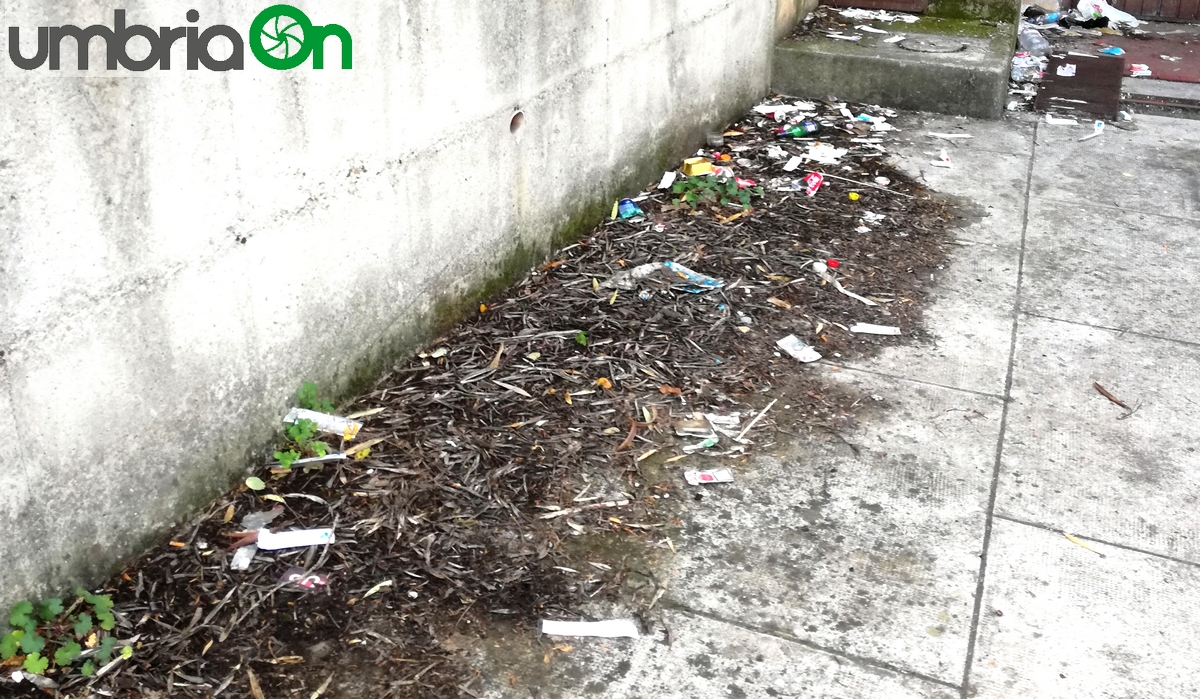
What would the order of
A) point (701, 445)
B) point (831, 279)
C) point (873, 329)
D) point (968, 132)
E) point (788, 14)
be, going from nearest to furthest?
point (701, 445), point (873, 329), point (831, 279), point (968, 132), point (788, 14)

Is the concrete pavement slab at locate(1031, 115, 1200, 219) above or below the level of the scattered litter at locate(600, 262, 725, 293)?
above

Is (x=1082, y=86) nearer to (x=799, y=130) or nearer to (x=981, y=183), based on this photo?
(x=981, y=183)

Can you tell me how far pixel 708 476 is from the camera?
12.6 ft

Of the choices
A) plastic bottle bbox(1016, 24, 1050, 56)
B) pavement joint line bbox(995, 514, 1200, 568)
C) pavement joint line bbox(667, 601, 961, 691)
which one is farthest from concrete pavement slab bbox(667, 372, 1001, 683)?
plastic bottle bbox(1016, 24, 1050, 56)

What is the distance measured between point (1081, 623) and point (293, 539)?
92.9 inches

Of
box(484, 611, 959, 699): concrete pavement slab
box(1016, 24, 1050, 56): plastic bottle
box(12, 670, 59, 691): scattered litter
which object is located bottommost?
box(484, 611, 959, 699): concrete pavement slab

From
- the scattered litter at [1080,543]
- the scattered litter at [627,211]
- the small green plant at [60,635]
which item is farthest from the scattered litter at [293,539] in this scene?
the scattered litter at [627,211]

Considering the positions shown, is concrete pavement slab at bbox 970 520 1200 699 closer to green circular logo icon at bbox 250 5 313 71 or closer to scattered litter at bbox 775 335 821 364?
scattered litter at bbox 775 335 821 364

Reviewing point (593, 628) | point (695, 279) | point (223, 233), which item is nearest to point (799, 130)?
point (695, 279)

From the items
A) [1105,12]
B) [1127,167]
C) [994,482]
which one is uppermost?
[1105,12]

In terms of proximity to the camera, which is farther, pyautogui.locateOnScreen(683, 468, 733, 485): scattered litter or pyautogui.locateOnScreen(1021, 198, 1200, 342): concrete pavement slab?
pyautogui.locateOnScreen(1021, 198, 1200, 342): concrete pavement slab

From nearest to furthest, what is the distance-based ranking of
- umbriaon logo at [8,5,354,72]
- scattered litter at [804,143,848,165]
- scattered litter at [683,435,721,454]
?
umbriaon logo at [8,5,354,72] → scattered litter at [683,435,721,454] → scattered litter at [804,143,848,165]

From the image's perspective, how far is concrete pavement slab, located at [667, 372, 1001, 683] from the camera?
3.17 metres

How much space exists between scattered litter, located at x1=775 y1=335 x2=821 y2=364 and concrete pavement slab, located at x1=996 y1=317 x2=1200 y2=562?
82 centimetres
